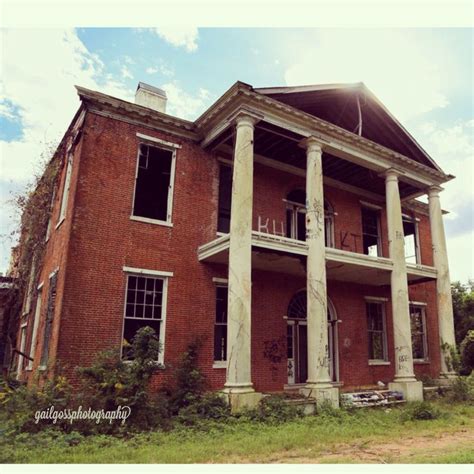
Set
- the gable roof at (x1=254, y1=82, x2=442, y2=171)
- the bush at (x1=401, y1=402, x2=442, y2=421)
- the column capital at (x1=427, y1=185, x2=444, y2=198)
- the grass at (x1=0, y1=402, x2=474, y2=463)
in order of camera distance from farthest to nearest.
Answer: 1. the column capital at (x1=427, y1=185, x2=444, y2=198)
2. the gable roof at (x1=254, y1=82, x2=442, y2=171)
3. the bush at (x1=401, y1=402, x2=442, y2=421)
4. the grass at (x1=0, y1=402, x2=474, y2=463)

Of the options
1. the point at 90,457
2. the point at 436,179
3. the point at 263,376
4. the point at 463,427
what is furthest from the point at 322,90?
the point at 90,457

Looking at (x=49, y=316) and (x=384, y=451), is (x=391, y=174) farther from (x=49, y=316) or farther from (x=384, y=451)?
(x=49, y=316)

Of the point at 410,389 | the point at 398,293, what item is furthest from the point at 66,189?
the point at 410,389

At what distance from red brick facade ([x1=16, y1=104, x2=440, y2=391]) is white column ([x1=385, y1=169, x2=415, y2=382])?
2.14m

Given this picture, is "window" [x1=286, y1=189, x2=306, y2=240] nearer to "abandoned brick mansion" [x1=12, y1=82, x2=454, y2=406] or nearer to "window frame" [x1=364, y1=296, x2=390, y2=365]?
"abandoned brick mansion" [x1=12, y1=82, x2=454, y2=406]

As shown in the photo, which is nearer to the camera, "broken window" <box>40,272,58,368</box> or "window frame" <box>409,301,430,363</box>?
"broken window" <box>40,272,58,368</box>

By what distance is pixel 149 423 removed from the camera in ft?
29.6

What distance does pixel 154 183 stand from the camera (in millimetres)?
13117

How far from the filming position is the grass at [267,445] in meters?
6.82

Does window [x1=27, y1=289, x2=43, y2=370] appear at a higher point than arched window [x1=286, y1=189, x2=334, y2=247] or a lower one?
lower

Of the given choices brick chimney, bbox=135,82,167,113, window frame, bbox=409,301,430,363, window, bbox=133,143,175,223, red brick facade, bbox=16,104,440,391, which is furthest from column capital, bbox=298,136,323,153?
window frame, bbox=409,301,430,363

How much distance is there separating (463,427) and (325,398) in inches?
128

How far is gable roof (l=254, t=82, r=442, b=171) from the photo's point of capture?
13281 millimetres

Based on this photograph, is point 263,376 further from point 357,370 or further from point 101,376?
point 101,376
